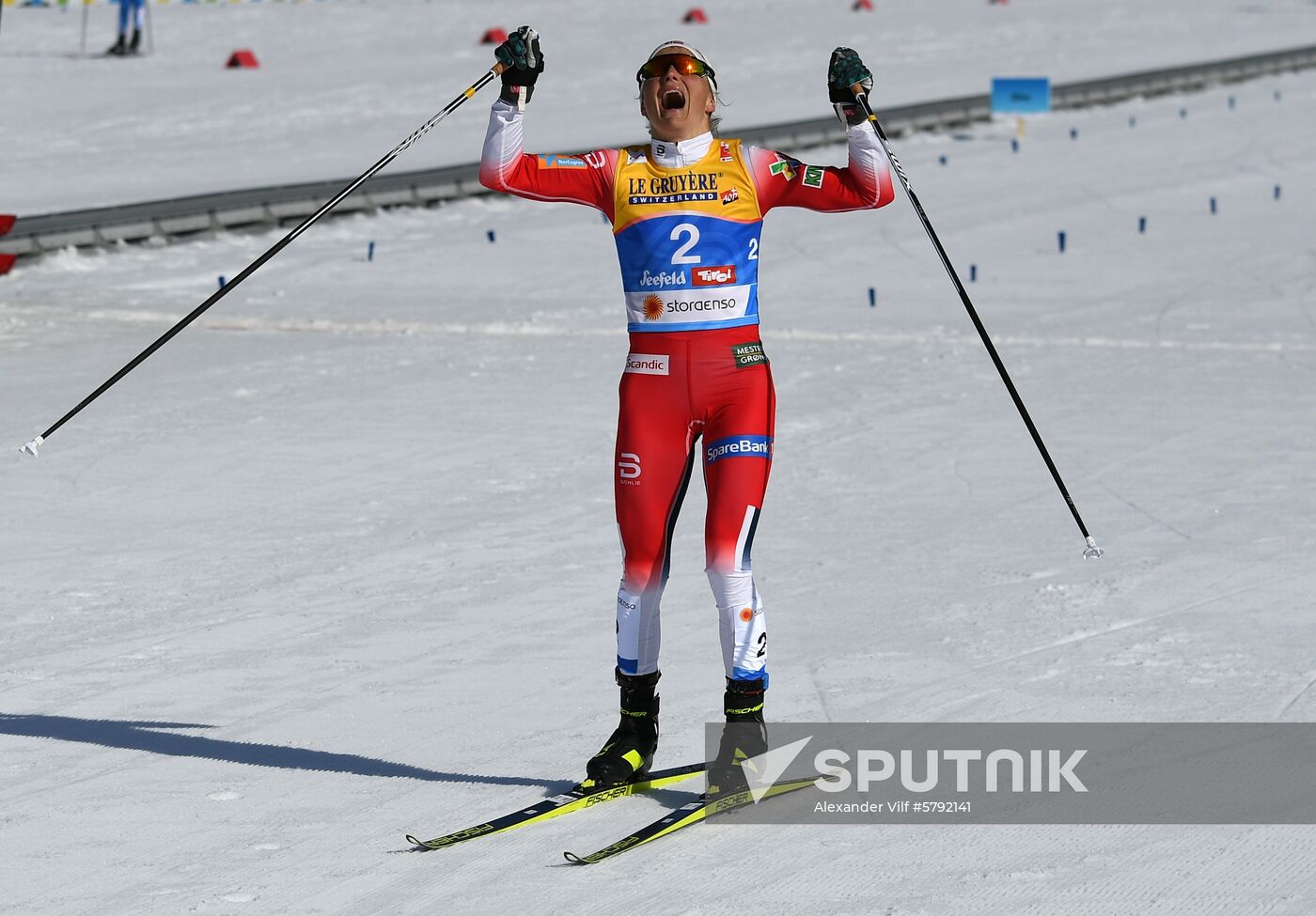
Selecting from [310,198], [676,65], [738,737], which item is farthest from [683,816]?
[310,198]

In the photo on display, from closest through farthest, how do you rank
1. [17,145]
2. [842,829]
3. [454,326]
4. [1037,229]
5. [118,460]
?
1. [842,829]
2. [118,460]
3. [454,326]
4. [1037,229]
5. [17,145]

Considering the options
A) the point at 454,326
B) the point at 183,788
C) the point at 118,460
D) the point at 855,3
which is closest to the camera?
the point at 183,788

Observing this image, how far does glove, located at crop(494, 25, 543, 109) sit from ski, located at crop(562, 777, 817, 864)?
2064mm

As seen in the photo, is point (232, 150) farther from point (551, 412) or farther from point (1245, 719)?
point (1245, 719)

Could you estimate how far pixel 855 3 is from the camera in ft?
166

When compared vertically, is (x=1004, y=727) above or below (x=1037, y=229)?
below

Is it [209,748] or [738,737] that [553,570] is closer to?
[209,748]

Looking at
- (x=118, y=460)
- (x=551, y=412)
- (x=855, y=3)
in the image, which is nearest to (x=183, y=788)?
(x=118, y=460)

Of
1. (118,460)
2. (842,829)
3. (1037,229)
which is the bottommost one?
(842,829)

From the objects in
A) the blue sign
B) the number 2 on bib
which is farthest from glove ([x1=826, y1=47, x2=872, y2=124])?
the blue sign

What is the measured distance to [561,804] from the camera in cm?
565

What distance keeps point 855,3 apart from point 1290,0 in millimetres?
15988

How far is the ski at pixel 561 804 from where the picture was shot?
541 cm

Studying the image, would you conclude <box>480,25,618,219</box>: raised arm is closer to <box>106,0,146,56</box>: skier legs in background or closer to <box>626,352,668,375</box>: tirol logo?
<box>626,352,668,375</box>: tirol logo
